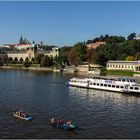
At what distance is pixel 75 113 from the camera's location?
3953 centimetres

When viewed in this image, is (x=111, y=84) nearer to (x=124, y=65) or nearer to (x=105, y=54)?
(x=124, y=65)

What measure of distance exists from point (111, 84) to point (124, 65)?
6117 centimetres

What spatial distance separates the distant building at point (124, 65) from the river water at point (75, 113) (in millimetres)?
57967

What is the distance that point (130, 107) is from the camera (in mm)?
44219

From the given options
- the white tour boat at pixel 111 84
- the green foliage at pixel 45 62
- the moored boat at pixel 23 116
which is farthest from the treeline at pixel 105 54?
the moored boat at pixel 23 116

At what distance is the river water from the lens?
31422mm

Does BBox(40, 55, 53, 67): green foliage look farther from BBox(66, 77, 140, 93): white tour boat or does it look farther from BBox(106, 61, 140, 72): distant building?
BBox(66, 77, 140, 93): white tour boat

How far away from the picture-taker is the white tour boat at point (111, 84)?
189 feet

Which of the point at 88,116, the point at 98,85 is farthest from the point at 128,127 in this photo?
the point at 98,85

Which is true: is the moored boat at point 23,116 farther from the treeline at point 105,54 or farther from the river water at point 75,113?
the treeline at point 105,54

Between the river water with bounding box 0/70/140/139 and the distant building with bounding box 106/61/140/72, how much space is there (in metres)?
58.0

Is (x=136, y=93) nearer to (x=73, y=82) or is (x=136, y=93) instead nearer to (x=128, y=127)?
(x=73, y=82)

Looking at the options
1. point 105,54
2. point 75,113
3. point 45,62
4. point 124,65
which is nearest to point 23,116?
point 75,113

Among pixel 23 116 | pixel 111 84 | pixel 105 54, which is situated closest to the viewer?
pixel 23 116
